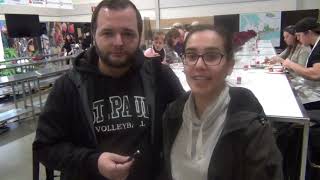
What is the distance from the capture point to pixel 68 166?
1.18 meters

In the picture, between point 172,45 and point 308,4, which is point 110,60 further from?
point 308,4

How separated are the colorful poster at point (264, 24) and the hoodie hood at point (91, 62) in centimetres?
887

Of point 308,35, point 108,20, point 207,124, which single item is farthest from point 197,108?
point 308,35

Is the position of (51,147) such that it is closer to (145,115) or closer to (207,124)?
(145,115)

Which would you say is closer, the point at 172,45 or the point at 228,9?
the point at 172,45

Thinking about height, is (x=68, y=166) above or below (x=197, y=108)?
below

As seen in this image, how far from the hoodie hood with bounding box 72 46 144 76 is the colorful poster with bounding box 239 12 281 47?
8.87 metres

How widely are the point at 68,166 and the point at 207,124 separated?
0.58m

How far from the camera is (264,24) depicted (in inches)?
379

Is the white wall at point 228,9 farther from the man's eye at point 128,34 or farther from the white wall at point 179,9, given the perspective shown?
the man's eye at point 128,34

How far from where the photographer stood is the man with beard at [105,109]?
118cm

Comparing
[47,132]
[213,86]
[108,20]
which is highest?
[108,20]

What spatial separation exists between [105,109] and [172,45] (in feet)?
9.79

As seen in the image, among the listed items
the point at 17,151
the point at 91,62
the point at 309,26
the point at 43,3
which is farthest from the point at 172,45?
the point at 43,3
